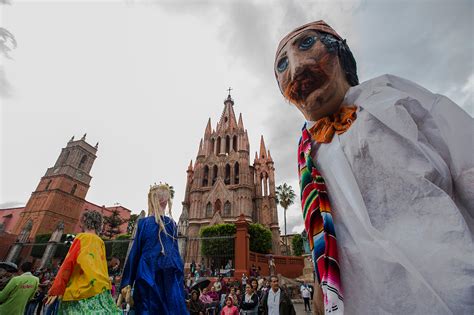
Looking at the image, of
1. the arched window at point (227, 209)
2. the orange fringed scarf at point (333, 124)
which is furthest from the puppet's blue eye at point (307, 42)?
the arched window at point (227, 209)

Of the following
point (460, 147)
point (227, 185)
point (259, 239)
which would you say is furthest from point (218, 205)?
point (460, 147)

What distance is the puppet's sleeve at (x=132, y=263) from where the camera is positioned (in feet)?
8.11

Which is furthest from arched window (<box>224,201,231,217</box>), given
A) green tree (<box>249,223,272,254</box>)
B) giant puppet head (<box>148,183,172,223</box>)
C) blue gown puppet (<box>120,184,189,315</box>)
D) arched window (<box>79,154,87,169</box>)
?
arched window (<box>79,154,87,169</box>)

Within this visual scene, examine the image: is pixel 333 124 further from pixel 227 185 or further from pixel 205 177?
pixel 205 177

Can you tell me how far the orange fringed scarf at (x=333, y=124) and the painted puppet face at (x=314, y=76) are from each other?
0.16ft

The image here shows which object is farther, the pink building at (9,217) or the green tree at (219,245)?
the pink building at (9,217)

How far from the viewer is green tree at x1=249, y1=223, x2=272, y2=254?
22.6 meters

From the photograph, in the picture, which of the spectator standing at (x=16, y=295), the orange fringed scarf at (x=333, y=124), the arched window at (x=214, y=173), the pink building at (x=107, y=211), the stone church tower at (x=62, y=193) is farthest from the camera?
the pink building at (x=107, y=211)

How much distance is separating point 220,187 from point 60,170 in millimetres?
26714

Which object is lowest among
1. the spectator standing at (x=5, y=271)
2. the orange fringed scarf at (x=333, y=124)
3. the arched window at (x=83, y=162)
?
the spectator standing at (x=5, y=271)

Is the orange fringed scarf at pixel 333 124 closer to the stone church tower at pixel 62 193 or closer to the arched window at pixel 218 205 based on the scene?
the arched window at pixel 218 205

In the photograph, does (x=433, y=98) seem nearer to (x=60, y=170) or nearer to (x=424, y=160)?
(x=424, y=160)

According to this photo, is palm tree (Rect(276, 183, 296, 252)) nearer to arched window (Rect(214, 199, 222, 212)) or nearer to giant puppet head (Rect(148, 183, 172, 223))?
arched window (Rect(214, 199, 222, 212))

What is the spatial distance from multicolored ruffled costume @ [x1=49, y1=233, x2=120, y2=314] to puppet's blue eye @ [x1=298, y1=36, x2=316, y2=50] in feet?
9.79
